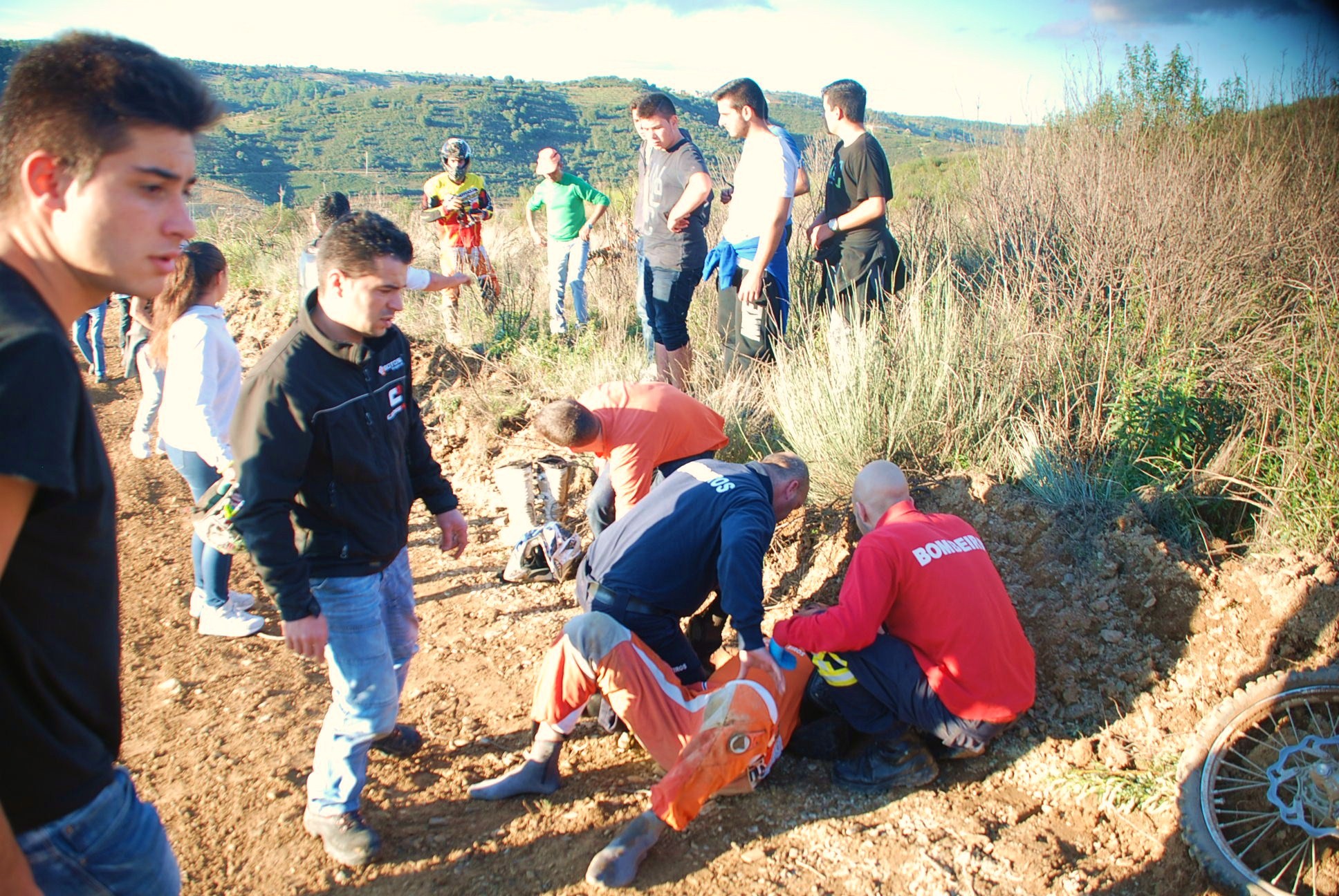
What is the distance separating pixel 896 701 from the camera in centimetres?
325

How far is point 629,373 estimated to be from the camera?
247 inches

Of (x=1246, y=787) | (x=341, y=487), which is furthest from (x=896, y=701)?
(x=341, y=487)

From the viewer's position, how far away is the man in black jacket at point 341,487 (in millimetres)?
2406

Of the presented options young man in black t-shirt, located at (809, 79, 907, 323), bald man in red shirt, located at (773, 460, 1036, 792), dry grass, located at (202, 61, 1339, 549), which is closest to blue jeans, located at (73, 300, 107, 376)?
dry grass, located at (202, 61, 1339, 549)

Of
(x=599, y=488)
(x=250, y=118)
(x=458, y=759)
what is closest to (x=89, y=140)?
(x=458, y=759)

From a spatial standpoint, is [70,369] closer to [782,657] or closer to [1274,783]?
[782,657]

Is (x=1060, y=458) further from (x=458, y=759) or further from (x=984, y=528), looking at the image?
(x=458, y=759)

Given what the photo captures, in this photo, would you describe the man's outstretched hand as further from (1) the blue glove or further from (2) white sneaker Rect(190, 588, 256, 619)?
(2) white sneaker Rect(190, 588, 256, 619)

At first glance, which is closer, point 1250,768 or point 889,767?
point 1250,768

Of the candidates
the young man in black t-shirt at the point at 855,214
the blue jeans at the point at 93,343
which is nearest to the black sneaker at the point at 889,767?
the young man in black t-shirt at the point at 855,214

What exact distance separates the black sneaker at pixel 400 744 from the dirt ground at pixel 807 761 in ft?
0.17

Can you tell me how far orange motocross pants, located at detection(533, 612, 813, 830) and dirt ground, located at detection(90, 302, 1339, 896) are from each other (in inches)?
11.2

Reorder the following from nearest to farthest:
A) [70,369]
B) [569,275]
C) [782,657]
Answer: [70,369] → [782,657] → [569,275]

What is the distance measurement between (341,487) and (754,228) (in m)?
3.44
